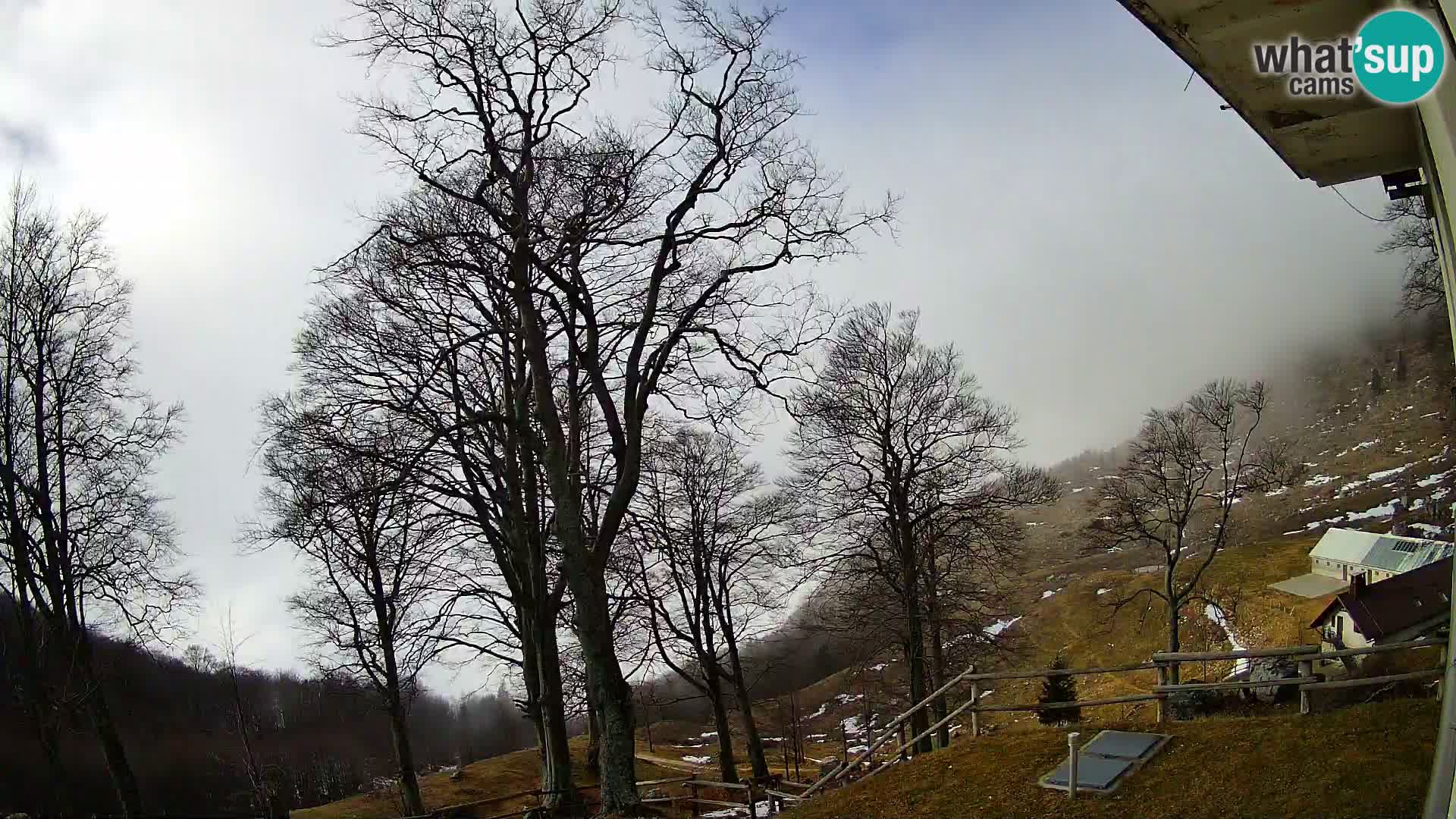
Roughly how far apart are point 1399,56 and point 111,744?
1762 centimetres

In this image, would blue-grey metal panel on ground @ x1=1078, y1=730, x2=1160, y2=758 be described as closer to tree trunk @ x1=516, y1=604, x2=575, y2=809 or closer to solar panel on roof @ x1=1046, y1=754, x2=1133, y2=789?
solar panel on roof @ x1=1046, y1=754, x2=1133, y2=789

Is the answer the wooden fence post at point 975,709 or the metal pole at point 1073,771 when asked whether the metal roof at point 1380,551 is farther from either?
the metal pole at point 1073,771

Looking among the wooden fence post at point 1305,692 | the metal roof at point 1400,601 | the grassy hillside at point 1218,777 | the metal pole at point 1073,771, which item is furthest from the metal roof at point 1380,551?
the metal pole at point 1073,771

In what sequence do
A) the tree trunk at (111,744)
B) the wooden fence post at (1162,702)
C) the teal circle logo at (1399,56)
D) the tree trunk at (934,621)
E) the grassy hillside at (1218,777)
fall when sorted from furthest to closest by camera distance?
the tree trunk at (934,621)
the tree trunk at (111,744)
the wooden fence post at (1162,702)
the grassy hillside at (1218,777)
the teal circle logo at (1399,56)

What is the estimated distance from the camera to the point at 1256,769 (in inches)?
328

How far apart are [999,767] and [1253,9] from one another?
9.29 meters

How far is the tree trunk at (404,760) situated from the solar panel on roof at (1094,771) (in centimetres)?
1553

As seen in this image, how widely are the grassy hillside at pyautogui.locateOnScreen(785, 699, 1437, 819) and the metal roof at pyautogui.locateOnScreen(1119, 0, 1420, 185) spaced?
5183mm

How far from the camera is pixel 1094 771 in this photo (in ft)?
29.9

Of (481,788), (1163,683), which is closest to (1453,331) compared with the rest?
(1163,683)

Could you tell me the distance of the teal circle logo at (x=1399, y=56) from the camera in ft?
11.4

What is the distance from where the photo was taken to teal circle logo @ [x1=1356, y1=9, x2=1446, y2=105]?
3.47 m

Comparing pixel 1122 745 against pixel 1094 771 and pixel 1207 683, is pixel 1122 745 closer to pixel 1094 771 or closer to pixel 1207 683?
pixel 1094 771

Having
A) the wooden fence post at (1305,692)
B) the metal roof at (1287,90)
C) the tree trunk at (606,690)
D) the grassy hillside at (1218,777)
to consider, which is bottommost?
the grassy hillside at (1218,777)
